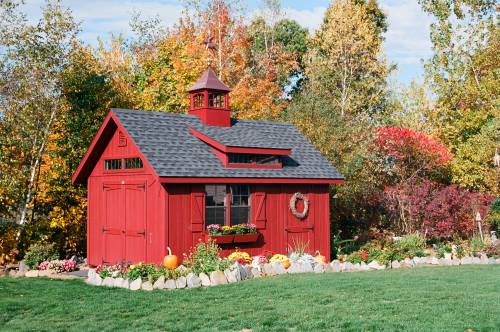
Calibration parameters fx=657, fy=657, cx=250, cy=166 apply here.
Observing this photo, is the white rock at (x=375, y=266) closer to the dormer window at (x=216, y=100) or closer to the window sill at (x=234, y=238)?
the window sill at (x=234, y=238)

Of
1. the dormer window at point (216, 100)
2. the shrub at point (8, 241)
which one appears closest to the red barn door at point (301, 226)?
the dormer window at point (216, 100)

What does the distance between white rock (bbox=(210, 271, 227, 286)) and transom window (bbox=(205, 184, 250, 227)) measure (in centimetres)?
269

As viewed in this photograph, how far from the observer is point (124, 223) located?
18359mm

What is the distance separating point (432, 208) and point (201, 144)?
33.1ft

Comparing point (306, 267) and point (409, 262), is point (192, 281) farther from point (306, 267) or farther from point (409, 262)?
point (409, 262)

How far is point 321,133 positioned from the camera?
24859 millimetres

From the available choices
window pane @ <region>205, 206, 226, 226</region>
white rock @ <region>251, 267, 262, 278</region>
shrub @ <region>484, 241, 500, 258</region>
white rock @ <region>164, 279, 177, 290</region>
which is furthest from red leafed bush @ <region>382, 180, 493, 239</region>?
white rock @ <region>164, 279, 177, 290</region>

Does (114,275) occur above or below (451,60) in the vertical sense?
below

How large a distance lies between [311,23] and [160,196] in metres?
29.8

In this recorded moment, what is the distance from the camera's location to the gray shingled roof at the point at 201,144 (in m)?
17.4

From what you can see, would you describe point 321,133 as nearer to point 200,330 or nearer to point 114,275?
point 114,275

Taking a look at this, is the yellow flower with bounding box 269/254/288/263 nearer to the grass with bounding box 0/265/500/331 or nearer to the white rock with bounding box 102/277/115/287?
the grass with bounding box 0/265/500/331

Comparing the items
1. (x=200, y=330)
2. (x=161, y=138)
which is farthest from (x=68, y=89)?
(x=200, y=330)

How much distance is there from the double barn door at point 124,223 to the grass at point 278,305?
2.34m
